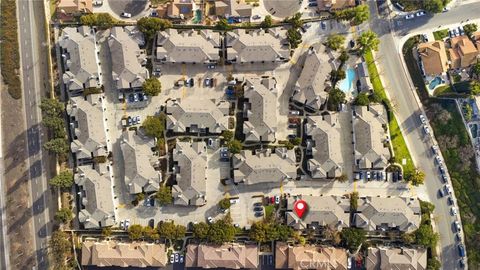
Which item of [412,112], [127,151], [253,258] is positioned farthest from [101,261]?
[412,112]

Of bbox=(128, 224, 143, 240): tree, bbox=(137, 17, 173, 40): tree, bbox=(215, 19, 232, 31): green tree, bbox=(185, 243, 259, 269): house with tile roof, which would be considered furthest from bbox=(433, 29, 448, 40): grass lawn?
bbox=(128, 224, 143, 240): tree

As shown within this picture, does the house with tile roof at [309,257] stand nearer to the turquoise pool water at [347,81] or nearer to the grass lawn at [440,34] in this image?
the turquoise pool water at [347,81]

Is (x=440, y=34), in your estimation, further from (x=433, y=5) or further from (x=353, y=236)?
(x=353, y=236)

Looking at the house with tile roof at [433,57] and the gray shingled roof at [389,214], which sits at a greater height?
the house with tile roof at [433,57]

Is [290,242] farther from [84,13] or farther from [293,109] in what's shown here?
[84,13]

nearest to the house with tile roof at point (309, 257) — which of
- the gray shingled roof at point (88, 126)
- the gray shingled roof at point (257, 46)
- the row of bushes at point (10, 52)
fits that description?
the gray shingled roof at point (257, 46)

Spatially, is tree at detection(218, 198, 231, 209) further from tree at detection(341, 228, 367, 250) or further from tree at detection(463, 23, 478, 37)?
tree at detection(463, 23, 478, 37)
